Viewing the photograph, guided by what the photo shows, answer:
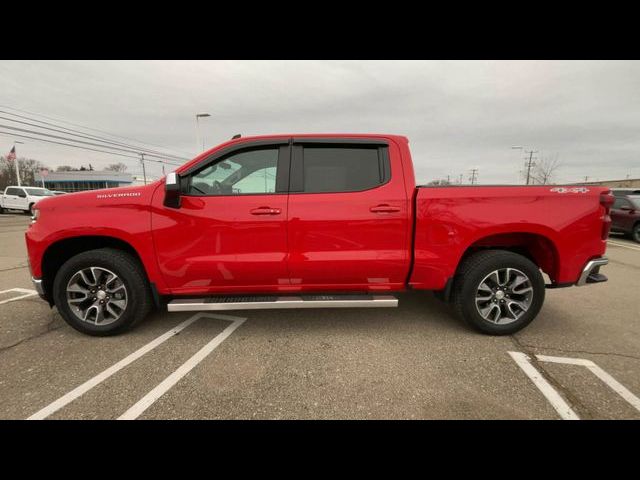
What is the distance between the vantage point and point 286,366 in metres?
2.54

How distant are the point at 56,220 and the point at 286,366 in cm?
260

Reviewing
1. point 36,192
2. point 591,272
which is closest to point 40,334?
point 591,272

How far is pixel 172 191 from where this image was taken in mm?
2758

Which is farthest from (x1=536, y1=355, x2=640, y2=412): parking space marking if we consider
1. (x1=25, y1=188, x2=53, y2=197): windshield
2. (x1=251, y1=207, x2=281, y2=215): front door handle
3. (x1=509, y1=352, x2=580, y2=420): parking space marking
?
(x1=25, y1=188, x2=53, y2=197): windshield

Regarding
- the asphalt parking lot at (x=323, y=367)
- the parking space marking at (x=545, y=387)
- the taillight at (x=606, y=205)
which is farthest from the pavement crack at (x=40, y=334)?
the taillight at (x=606, y=205)

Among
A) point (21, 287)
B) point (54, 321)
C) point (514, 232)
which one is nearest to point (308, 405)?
point (514, 232)

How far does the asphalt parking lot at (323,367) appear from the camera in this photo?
207 centimetres

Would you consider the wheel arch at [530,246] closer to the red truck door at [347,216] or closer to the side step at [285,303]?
the red truck door at [347,216]

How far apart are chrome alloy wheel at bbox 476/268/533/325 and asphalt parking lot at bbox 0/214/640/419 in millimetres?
259

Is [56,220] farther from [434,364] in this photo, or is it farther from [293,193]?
[434,364]

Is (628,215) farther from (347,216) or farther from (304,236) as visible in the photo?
(304,236)

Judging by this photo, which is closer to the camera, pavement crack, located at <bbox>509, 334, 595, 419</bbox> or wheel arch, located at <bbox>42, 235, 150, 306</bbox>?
pavement crack, located at <bbox>509, 334, 595, 419</bbox>

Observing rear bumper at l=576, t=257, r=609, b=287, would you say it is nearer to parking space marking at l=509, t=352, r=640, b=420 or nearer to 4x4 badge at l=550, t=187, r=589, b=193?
4x4 badge at l=550, t=187, r=589, b=193

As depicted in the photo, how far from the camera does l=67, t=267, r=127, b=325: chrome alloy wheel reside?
2.95 metres
